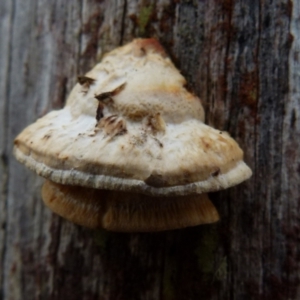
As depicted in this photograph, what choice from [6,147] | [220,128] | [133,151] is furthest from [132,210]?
[6,147]

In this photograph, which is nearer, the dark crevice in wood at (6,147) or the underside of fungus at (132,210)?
the underside of fungus at (132,210)

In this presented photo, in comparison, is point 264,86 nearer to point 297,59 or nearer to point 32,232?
point 297,59

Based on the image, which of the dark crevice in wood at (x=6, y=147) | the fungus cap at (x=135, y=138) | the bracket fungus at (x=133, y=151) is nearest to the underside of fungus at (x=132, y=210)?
the bracket fungus at (x=133, y=151)

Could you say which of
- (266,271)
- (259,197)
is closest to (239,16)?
(259,197)

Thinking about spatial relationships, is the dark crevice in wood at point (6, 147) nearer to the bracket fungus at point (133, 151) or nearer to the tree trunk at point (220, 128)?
the tree trunk at point (220, 128)

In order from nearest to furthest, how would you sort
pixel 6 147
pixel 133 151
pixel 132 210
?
pixel 133 151 → pixel 132 210 → pixel 6 147

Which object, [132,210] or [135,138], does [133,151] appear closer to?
[135,138]
